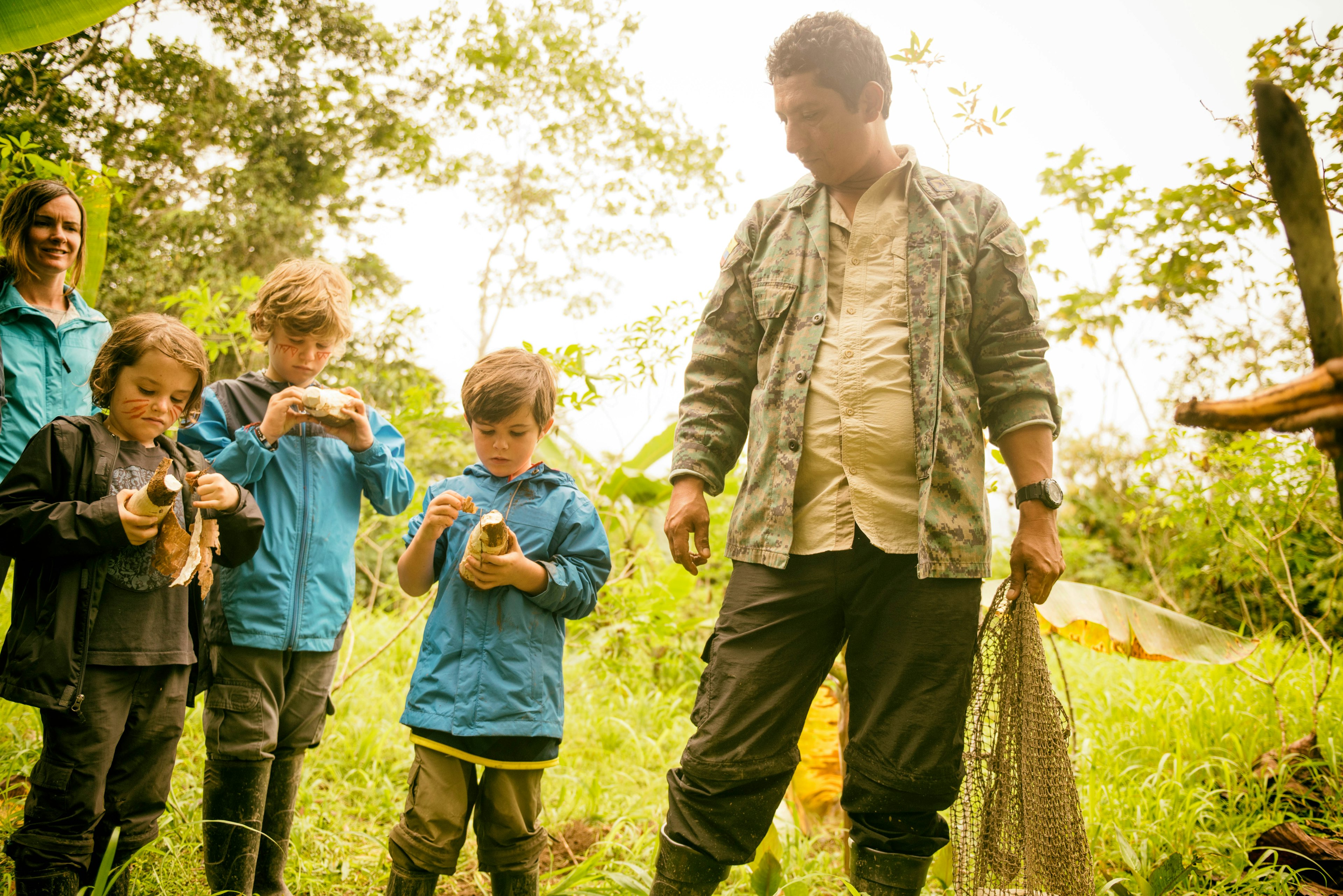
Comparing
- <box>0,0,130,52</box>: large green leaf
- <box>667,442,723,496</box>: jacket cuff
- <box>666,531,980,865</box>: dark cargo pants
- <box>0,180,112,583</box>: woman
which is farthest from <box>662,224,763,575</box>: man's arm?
<box>0,180,112,583</box>: woman

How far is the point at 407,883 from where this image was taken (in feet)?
5.77

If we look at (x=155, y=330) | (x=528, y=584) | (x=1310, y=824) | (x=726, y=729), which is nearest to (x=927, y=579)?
(x=726, y=729)

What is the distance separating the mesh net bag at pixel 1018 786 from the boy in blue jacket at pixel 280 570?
1600 mm

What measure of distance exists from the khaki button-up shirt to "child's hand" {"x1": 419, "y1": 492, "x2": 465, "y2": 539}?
795mm

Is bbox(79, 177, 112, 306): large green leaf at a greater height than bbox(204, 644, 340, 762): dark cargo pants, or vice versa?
bbox(79, 177, 112, 306): large green leaf

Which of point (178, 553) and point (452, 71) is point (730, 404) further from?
point (452, 71)

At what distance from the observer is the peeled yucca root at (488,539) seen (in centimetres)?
178

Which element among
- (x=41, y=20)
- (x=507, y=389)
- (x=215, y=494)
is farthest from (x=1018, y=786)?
(x=41, y=20)

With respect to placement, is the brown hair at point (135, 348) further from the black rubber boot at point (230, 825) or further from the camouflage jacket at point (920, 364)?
the camouflage jacket at point (920, 364)

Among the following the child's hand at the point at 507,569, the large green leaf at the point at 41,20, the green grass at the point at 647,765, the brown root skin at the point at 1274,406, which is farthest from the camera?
the green grass at the point at 647,765

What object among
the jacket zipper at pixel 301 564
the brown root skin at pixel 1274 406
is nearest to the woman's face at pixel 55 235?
the jacket zipper at pixel 301 564

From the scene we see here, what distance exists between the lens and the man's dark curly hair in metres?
1.81

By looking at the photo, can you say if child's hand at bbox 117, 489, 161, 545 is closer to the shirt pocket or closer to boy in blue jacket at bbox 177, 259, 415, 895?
boy in blue jacket at bbox 177, 259, 415, 895

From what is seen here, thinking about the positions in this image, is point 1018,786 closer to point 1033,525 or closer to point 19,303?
point 1033,525
